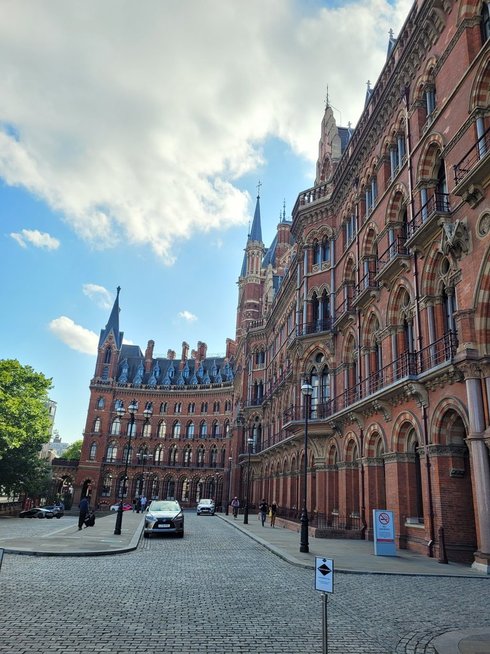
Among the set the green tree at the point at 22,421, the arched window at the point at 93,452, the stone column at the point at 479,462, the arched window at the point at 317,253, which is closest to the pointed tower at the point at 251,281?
the green tree at the point at 22,421

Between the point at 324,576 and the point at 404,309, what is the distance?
16192 millimetres

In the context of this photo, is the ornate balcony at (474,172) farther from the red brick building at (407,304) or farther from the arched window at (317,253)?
the arched window at (317,253)

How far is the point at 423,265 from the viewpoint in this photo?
747 inches

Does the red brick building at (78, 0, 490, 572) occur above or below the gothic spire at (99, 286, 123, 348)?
below

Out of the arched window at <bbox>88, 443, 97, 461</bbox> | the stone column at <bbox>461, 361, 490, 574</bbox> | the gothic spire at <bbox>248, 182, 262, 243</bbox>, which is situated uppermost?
the gothic spire at <bbox>248, 182, 262, 243</bbox>

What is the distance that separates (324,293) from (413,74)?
13638 millimetres

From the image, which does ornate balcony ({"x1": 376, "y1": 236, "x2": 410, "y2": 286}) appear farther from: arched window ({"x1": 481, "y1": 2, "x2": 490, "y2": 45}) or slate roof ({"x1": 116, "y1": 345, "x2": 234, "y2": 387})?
slate roof ({"x1": 116, "y1": 345, "x2": 234, "y2": 387})

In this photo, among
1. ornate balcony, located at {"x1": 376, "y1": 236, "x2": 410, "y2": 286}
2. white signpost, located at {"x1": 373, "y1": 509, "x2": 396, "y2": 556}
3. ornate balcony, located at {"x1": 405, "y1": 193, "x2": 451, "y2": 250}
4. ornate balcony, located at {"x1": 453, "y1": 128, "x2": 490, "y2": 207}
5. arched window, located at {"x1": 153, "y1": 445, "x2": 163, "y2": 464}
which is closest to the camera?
ornate balcony, located at {"x1": 453, "y1": 128, "x2": 490, "y2": 207}

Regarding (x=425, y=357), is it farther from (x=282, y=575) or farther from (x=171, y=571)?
(x=171, y=571)

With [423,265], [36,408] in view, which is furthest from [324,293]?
[36,408]

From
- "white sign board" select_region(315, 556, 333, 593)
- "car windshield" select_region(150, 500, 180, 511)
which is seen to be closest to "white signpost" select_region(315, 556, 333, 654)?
"white sign board" select_region(315, 556, 333, 593)

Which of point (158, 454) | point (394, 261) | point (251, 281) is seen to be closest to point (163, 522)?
point (394, 261)

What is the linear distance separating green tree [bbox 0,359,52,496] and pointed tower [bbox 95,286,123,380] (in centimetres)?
3498

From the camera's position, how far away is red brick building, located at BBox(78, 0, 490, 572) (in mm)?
15571
